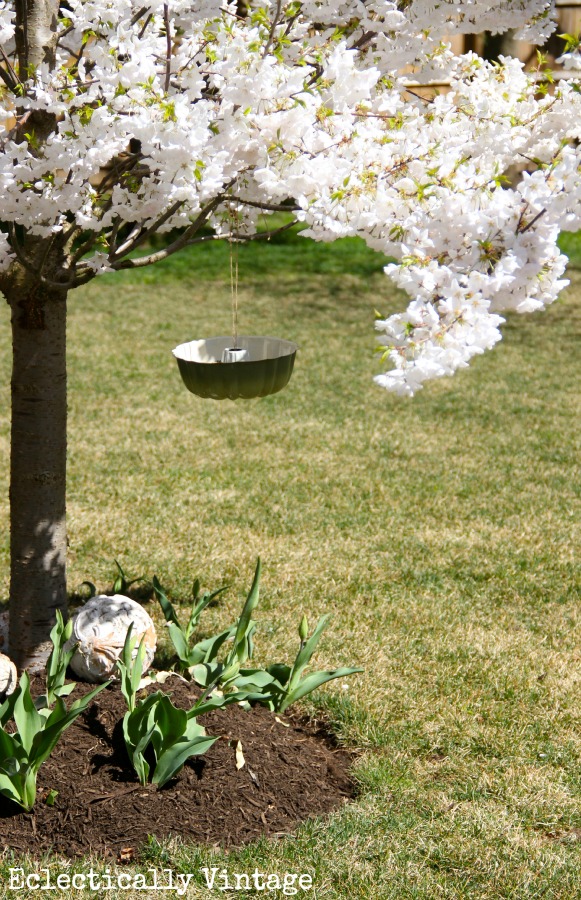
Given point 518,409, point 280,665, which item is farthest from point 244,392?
point 518,409

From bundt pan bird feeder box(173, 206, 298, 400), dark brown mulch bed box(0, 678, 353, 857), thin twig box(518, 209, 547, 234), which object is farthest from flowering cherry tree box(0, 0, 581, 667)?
dark brown mulch bed box(0, 678, 353, 857)

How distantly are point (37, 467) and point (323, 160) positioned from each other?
149 centimetres

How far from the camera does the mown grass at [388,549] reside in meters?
3.10

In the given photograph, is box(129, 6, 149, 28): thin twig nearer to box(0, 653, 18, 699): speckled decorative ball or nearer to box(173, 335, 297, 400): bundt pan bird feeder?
box(173, 335, 297, 400): bundt pan bird feeder

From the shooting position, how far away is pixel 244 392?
3.52m

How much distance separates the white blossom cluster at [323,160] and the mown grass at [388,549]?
58.4 inches

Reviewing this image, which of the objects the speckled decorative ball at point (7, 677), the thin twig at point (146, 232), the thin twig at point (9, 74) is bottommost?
the speckled decorative ball at point (7, 677)

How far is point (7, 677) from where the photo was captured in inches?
137

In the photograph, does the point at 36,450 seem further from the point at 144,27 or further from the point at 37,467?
the point at 144,27

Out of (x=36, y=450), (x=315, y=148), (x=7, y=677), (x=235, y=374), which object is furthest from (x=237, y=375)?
(x=7, y=677)

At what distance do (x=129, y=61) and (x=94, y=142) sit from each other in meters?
0.23

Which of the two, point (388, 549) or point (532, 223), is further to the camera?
point (388, 549)

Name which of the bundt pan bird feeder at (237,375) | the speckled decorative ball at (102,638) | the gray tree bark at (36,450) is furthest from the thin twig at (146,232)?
the speckled decorative ball at (102,638)

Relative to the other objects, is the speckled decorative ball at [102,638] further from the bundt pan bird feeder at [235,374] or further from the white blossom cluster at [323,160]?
the white blossom cluster at [323,160]
